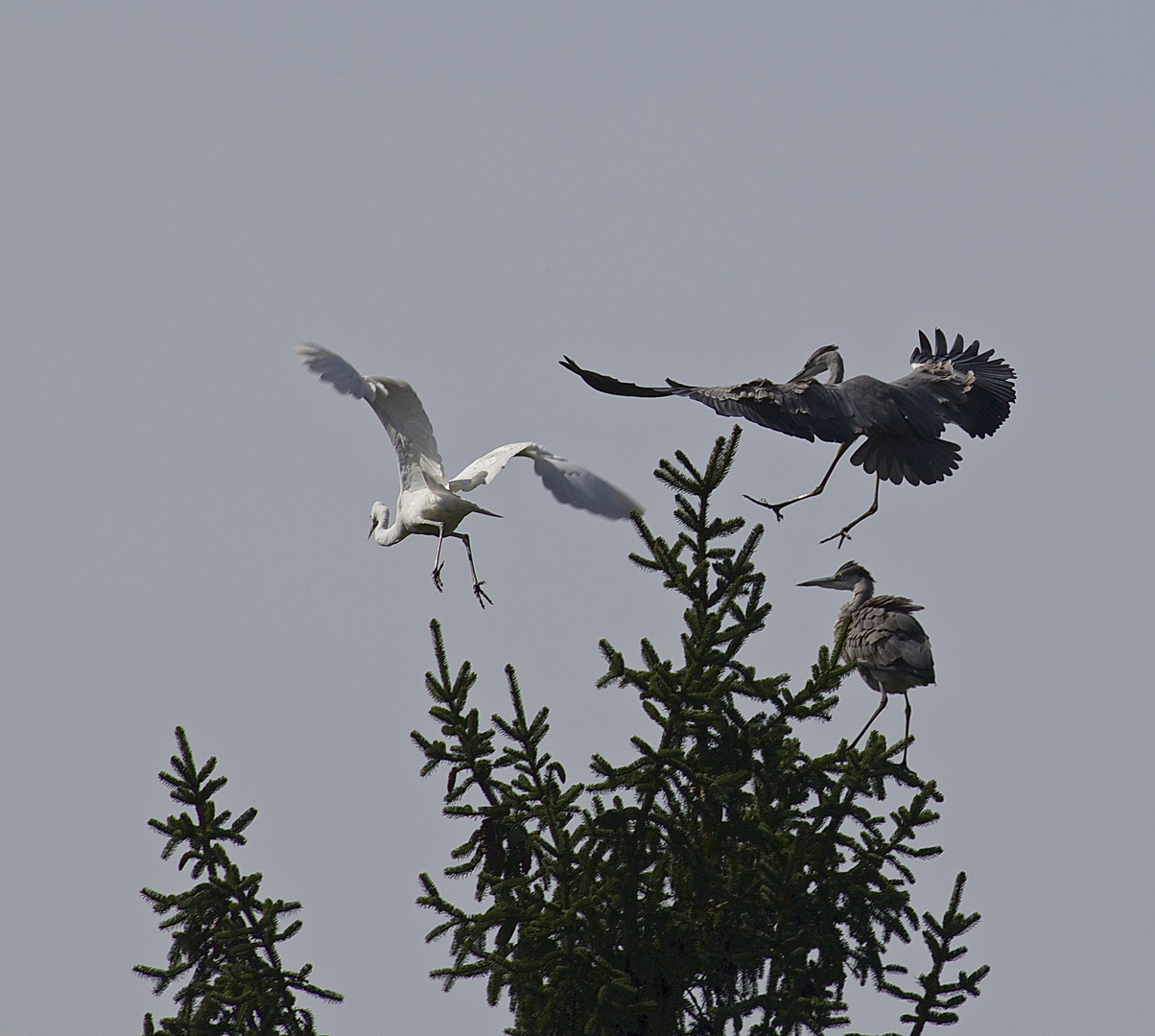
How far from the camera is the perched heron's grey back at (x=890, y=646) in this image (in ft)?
34.6

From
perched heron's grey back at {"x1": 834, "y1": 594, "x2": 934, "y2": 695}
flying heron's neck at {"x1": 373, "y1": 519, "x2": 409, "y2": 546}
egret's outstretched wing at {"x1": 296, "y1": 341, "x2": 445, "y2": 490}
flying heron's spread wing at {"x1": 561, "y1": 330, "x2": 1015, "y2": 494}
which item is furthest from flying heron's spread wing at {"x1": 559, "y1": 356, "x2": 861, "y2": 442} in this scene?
flying heron's neck at {"x1": 373, "y1": 519, "x2": 409, "y2": 546}

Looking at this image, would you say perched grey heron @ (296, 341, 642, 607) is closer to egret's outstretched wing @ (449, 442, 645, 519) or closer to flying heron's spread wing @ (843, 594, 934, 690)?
egret's outstretched wing @ (449, 442, 645, 519)

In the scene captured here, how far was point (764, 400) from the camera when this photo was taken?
29.5ft

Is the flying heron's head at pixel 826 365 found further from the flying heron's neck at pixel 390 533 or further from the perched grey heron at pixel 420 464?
the flying heron's neck at pixel 390 533

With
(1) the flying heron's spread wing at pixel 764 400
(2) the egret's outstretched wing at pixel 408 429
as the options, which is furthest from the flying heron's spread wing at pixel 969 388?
(2) the egret's outstretched wing at pixel 408 429

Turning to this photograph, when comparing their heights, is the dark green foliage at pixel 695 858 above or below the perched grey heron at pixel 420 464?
below

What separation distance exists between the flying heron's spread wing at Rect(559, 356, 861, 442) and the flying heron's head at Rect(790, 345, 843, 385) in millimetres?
594

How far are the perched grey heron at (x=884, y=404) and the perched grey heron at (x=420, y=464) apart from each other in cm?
151

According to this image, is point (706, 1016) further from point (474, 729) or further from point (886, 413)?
point (886, 413)

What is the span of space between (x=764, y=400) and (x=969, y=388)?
6.58ft

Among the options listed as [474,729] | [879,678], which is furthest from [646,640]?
[879,678]

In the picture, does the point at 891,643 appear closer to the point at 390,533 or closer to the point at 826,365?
the point at 826,365

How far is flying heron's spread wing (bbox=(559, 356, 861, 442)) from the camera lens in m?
8.88

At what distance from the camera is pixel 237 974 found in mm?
8078
